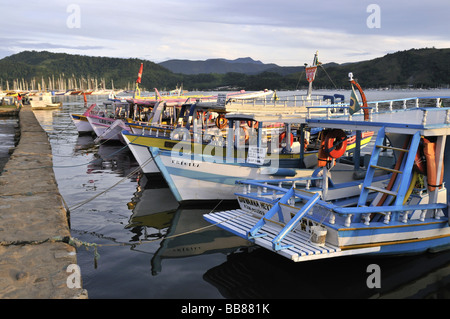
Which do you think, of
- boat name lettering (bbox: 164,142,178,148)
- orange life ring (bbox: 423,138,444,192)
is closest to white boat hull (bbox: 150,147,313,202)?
boat name lettering (bbox: 164,142,178,148)

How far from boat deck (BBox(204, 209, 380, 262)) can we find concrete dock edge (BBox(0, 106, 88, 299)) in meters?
4.37

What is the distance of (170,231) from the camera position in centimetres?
1385

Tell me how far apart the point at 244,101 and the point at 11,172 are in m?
11.0

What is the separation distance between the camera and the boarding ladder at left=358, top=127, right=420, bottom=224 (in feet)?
31.9

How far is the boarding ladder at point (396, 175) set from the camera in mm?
9727

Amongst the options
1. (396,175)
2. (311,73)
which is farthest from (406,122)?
(311,73)

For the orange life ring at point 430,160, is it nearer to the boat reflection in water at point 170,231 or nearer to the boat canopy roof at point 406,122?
the boat canopy roof at point 406,122

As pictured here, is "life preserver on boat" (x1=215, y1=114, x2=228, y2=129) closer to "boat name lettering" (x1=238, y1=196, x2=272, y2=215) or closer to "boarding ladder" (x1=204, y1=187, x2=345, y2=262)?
"boat name lettering" (x1=238, y1=196, x2=272, y2=215)

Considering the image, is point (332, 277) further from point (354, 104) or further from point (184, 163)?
point (184, 163)

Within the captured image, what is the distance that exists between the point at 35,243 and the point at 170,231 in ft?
18.8

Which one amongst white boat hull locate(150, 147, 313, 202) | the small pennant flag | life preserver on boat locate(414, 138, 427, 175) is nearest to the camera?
life preserver on boat locate(414, 138, 427, 175)
